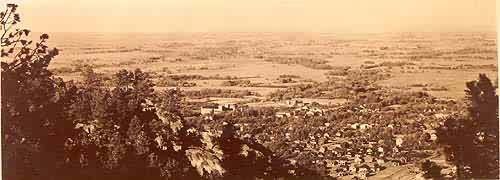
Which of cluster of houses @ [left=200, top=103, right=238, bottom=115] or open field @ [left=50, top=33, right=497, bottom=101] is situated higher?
open field @ [left=50, top=33, right=497, bottom=101]

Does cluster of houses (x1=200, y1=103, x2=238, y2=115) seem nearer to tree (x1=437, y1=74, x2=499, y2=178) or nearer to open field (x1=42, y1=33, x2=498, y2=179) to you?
open field (x1=42, y1=33, x2=498, y2=179)

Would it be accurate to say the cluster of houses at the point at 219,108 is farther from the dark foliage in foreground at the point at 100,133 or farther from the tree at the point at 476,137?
the tree at the point at 476,137

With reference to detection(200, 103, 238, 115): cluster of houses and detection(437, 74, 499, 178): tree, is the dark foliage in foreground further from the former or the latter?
detection(437, 74, 499, 178): tree

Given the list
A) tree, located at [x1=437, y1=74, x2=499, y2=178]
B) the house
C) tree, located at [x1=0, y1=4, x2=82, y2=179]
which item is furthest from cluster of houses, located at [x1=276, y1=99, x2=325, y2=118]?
tree, located at [x1=0, y1=4, x2=82, y2=179]

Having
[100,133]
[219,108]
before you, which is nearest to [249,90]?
[219,108]

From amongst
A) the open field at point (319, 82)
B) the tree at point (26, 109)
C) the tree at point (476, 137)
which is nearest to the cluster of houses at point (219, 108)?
the open field at point (319, 82)

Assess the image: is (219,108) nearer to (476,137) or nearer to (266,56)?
(266,56)

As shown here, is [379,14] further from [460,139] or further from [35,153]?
[35,153]

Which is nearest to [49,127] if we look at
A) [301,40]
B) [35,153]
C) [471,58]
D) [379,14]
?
[35,153]
